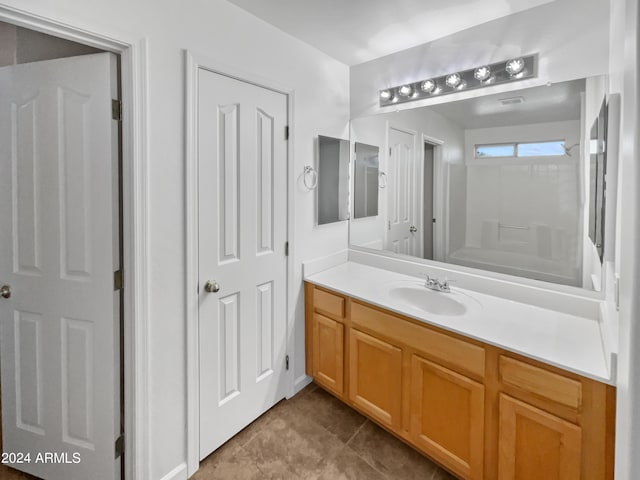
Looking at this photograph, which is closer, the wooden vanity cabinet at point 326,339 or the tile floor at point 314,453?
the tile floor at point 314,453

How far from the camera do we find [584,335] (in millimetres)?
1396

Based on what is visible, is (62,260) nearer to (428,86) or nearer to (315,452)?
(315,452)

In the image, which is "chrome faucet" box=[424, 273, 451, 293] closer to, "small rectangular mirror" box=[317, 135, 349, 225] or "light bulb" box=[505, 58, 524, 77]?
"small rectangular mirror" box=[317, 135, 349, 225]

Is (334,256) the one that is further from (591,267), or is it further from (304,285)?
(591,267)

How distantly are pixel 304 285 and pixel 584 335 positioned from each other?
1.55 metres

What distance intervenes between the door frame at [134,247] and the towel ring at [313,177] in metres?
1.06

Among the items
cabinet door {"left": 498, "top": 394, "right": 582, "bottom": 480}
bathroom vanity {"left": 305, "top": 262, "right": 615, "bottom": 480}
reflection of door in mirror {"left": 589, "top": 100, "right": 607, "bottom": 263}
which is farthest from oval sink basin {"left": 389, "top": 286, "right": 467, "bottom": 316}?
reflection of door in mirror {"left": 589, "top": 100, "right": 607, "bottom": 263}

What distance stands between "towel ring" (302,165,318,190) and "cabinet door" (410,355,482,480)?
1292 millimetres

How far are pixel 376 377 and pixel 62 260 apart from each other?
1697 mm

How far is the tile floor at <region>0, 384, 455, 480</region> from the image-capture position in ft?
5.43

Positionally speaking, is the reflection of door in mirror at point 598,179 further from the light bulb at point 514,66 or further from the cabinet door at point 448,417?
→ the cabinet door at point 448,417

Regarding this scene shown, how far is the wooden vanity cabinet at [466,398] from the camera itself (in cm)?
115

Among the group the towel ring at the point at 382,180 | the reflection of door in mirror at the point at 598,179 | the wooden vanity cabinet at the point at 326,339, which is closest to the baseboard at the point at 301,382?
the wooden vanity cabinet at the point at 326,339

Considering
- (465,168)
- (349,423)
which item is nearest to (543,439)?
(349,423)
